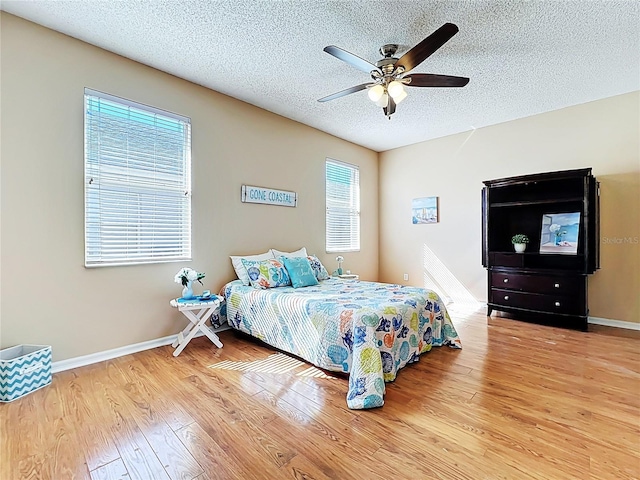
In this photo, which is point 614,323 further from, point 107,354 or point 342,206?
point 107,354

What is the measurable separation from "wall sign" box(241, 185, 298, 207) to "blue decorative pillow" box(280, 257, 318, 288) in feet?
2.91

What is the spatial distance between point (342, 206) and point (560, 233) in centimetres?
311

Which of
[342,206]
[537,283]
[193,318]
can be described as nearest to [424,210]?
[342,206]

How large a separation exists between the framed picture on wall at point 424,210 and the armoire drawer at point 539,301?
1604 mm

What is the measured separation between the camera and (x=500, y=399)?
2121mm

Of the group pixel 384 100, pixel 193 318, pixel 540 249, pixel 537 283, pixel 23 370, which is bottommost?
pixel 23 370

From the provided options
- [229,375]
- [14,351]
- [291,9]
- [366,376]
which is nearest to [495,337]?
[366,376]

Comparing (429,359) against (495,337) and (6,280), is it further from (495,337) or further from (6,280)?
(6,280)

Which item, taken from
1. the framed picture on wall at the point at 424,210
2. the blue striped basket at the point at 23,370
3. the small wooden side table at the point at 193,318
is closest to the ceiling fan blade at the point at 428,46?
the small wooden side table at the point at 193,318

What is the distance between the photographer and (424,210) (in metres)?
5.46

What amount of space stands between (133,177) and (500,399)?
3616 millimetres

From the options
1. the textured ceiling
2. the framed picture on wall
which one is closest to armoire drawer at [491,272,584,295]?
the framed picture on wall

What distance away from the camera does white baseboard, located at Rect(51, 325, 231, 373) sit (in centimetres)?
260

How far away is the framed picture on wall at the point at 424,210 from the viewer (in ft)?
17.5
